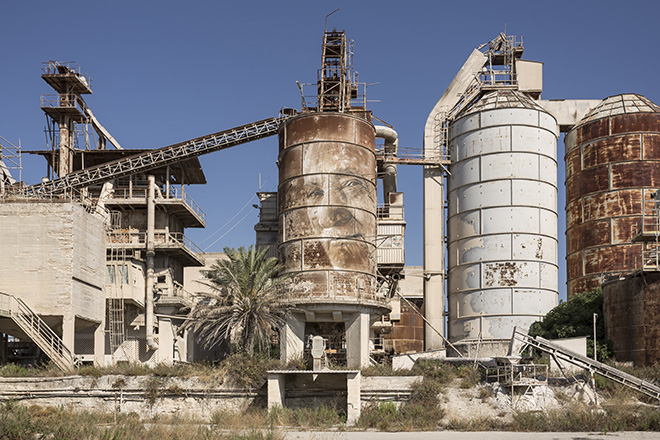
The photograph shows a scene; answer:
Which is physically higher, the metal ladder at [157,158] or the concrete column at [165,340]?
the metal ladder at [157,158]

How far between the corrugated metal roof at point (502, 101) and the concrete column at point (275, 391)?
2284cm

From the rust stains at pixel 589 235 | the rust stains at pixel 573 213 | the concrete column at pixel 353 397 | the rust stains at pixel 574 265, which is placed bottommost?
the concrete column at pixel 353 397

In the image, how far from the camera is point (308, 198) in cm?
4297

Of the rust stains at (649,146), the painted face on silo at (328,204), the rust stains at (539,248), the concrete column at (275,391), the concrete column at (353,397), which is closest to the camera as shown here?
the concrete column at (353,397)

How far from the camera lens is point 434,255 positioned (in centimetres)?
5178

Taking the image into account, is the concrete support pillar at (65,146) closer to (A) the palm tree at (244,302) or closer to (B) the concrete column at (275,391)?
(A) the palm tree at (244,302)

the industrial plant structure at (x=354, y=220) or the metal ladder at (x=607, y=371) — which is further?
the industrial plant structure at (x=354, y=220)

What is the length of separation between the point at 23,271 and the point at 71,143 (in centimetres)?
1477

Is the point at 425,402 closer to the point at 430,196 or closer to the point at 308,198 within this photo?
the point at 308,198

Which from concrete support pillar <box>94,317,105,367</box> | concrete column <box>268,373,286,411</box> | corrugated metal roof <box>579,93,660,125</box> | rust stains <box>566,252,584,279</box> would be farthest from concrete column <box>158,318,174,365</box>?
corrugated metal roof <box>579,93,660,125</box>

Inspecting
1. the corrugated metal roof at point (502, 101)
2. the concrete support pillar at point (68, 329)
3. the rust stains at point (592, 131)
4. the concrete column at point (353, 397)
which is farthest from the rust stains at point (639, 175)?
the concrete support pillar at point (68, 329)

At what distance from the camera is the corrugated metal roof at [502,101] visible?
5034 centimetres

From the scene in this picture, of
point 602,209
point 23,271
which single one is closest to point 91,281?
point 23,271

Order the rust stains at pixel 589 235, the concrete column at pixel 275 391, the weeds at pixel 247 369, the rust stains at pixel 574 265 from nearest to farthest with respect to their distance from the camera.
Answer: the concrete column at pixel 275 391
the weeds at pixel 247 369
the rust stains at pixel 589 235
the rust stains at pixel 574 265
